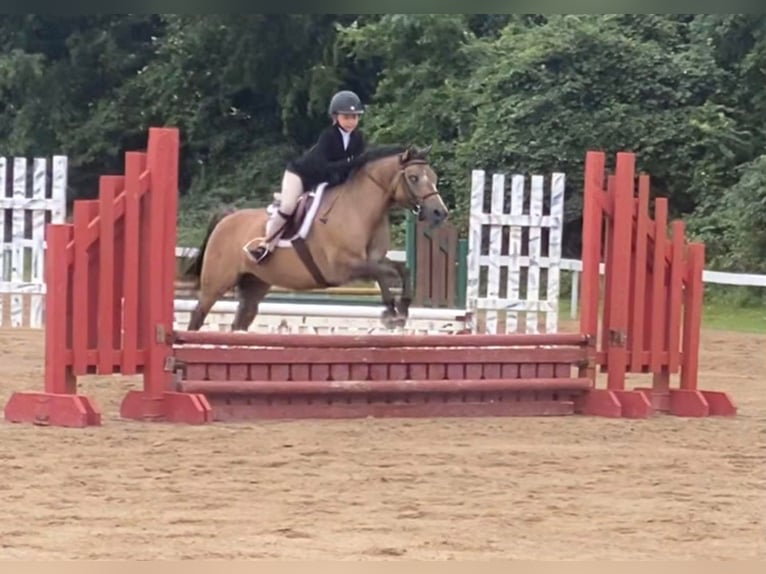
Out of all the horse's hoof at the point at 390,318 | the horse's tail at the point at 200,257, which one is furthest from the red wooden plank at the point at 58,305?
the horse's tail at the point at 200,257

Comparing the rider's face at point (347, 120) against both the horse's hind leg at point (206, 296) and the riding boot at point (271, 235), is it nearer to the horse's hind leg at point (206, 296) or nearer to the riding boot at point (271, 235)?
the riding boot at point (271, 235)

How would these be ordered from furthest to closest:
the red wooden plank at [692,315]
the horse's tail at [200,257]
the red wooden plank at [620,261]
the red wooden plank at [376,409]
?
1. the horse's tail at [200,257]
2. the red wooden plank at [692,315]
3. the red wooden plank at [620,261]
4. the red wooden plank at [376,409]

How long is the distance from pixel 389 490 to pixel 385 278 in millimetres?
2967

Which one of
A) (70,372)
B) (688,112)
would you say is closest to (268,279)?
(70,372)

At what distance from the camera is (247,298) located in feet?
30.3

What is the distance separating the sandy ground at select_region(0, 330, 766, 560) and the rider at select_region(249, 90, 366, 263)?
152cm

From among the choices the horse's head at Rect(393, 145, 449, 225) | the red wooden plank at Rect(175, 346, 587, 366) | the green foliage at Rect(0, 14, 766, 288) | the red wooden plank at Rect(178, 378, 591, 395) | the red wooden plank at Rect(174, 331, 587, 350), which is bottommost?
the red wooden plank at Rect(178, 378, 591, 395)

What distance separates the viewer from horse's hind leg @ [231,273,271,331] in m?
9.23

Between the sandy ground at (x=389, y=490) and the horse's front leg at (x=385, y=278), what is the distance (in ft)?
2.31

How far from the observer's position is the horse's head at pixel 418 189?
795cm

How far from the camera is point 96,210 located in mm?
6992

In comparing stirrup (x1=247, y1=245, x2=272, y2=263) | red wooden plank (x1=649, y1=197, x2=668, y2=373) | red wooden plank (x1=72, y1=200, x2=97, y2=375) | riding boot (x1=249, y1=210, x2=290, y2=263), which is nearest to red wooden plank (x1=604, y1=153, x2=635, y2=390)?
red wooden plank (x1=649, y1=197, x2=668, y2=373)

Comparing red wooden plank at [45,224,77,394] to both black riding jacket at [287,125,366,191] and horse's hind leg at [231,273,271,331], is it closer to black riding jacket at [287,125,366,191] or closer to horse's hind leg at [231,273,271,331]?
black riding jacket at [287,125,366,191]

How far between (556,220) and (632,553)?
947 cm
